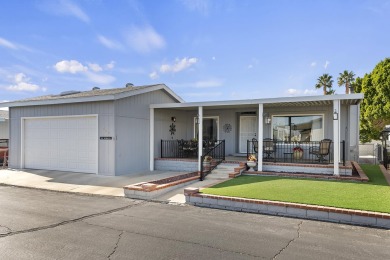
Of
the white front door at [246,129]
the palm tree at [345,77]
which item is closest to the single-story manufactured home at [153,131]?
the white front door at [246,129]

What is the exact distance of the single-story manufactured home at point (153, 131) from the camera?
11242 millimetres

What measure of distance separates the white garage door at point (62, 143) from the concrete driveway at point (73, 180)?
0.48 meters

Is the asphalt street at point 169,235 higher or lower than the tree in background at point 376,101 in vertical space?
lower

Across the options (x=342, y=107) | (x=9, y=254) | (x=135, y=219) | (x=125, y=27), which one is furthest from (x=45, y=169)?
(x=342, y=107)

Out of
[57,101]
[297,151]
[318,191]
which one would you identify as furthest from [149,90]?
[318,191]

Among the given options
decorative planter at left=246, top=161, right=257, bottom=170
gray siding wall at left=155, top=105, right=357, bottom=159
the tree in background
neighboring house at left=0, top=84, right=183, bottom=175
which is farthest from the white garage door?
the tree in background

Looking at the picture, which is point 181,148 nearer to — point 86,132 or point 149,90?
point 149,90

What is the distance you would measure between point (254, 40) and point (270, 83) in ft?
18.4

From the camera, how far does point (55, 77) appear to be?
2002 cm

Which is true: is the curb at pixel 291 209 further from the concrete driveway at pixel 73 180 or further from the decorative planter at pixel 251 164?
the decorative planter at pixel 251 164

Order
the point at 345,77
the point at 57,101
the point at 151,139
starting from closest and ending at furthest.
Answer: the point at 57,101 < the point at 151,139 < the point at 345,77

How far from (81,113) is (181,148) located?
488cm

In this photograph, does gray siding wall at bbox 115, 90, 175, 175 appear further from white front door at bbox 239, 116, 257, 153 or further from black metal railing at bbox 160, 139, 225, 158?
white front door at bbox 239, 116, 257, 153

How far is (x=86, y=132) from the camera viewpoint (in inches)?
466
